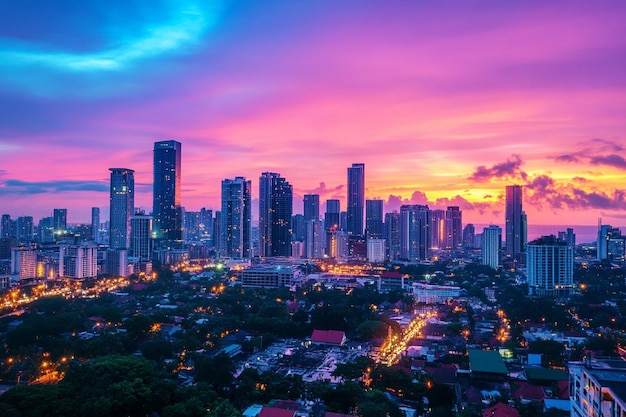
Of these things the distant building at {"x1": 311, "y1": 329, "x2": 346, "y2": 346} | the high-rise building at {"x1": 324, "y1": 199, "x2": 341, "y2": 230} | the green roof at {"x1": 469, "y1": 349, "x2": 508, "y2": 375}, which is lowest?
the distant building at {"x1": 311, "y1": 329, "x2": 346, "y2": 346}

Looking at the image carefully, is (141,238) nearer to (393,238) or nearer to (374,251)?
(374,251)

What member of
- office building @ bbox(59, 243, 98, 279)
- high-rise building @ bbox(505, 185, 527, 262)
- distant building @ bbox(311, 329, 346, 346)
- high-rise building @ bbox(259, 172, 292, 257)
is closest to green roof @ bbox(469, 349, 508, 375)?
distant building @ bbox(311, 329, 346, 346)

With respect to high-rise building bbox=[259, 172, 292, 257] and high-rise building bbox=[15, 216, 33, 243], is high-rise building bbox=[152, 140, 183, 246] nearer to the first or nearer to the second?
high-rise building bbox=[259, 172, 292, 257]

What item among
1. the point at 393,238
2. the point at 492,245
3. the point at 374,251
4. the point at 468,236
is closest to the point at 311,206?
the point at 393,238

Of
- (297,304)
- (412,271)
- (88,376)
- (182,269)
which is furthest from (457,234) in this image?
(88,376)

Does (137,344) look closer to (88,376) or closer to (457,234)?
(88,376)

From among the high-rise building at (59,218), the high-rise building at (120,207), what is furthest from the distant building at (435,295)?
the high-rise building at (59,218)
